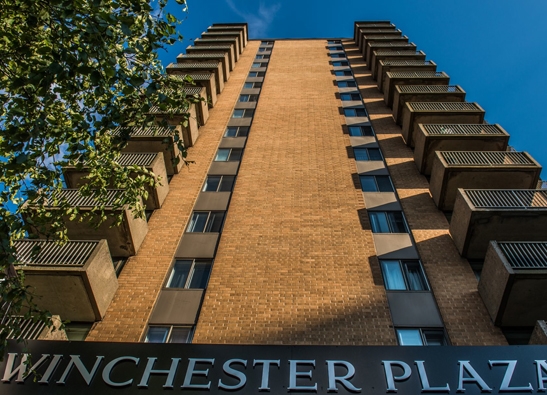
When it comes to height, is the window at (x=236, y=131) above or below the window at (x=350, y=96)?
below

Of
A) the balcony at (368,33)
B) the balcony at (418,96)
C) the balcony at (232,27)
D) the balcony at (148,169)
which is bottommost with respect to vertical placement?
the balcony at (148,169)

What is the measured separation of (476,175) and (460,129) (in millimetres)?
4245

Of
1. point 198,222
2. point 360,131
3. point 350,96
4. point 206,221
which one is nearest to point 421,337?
point 206,221

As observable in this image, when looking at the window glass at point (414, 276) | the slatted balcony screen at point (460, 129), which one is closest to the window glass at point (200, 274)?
the window glass at point (414, 276)

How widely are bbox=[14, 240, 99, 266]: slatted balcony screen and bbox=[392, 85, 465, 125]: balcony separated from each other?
60.6ft

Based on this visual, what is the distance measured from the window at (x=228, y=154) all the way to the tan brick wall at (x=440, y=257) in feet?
25.2

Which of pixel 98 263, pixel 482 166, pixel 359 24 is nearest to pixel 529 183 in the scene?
pixel 482 166

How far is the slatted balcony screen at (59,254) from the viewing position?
36.7ft

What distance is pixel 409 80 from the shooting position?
86.9 feet

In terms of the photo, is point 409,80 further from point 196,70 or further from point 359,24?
point 359,24

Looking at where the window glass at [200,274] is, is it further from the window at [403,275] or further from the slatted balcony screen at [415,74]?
the slatted balcony screen at [415,74]

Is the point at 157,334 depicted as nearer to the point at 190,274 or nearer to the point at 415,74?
the point at 190,274

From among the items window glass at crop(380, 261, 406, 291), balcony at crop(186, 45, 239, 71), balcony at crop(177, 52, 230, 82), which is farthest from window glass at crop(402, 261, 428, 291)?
balcony at crop(186, 45, 239, 71)

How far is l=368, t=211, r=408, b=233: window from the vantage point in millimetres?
15195
